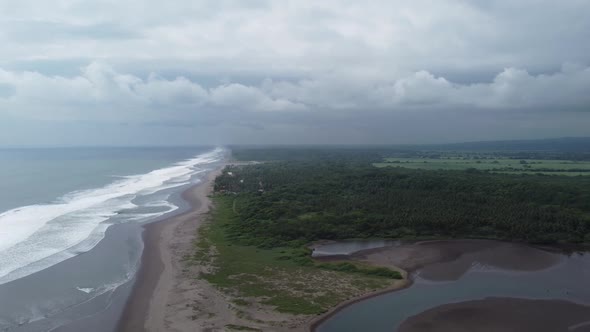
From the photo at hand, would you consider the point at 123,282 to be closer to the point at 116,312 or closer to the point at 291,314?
the point at 116,312

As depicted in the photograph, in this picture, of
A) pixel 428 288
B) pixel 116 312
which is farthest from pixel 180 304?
pixel 428 288

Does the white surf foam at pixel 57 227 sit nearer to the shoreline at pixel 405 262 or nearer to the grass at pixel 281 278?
the grass at pixel 281 278

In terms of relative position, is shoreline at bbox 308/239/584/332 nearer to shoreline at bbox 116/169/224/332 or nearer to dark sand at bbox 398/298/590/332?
dark sand at bbox 398/298/590/332

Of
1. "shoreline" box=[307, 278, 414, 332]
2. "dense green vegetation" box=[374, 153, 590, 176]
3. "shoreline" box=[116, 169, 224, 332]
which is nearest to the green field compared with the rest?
"dense green vegetation" box=[374, 153, 590, 176]

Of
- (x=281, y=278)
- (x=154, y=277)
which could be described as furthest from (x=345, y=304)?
(x=154, y=277)

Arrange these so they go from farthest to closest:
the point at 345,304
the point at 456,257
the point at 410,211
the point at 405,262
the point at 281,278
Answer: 1. the point at 410,211
2. the point at 456,257
3. the point at 405,262
4. the point at 281,278
5. the point at 345,304

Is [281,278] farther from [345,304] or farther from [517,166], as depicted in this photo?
[517,166]

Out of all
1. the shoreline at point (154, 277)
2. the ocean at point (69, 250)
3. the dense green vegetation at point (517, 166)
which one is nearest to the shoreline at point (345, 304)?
the shoreline at point (154, 277)
